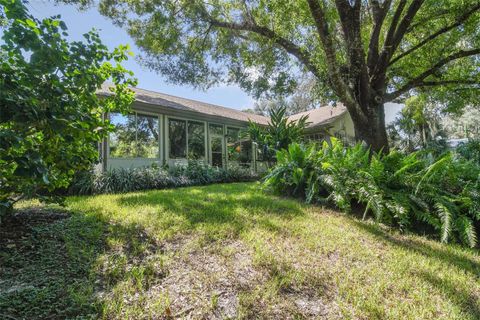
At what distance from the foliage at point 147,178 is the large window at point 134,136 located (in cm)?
134

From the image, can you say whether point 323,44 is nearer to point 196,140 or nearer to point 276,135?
point 276,135

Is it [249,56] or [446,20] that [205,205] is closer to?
[249,56]

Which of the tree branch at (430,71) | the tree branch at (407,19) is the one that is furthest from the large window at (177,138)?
the tree branch at (407,19)

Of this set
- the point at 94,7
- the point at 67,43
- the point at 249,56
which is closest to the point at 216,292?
the point at 67,43

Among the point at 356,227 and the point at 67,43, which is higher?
the point at 67,43

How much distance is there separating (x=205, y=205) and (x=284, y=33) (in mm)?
6402

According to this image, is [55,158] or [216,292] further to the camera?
[55,158]

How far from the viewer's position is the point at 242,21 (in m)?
8.30

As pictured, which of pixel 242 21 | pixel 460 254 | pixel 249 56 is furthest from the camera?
pixel 249 56

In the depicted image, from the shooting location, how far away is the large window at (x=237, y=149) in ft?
44.4

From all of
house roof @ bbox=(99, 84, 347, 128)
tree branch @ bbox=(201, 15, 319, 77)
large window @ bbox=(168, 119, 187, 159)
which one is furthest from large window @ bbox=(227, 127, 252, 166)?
tree branch @ bbox=(201, 15, 319, 77)

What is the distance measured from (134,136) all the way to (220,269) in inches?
327

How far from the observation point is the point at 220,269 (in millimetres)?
2391

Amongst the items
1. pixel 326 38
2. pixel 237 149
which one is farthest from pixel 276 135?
pixel 237 149
